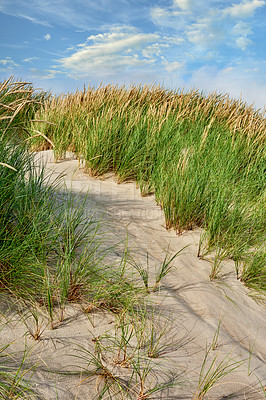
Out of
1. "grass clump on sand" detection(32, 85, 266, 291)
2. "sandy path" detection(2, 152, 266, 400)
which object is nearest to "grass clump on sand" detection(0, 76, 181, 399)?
"sandy path" detection(2, 152, 266, 400)

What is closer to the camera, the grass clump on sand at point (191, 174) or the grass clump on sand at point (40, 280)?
the grass clump on sand at point (40, 280)

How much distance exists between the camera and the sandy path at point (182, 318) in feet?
5.09

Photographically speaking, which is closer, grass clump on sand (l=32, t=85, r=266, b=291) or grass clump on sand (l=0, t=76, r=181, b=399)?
grass clump on sand (l=0, t=76, r=181, b=399)

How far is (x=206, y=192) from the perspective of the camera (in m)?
3.05

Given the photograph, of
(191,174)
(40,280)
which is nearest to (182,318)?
(40,280)

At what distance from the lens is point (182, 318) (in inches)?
78.5

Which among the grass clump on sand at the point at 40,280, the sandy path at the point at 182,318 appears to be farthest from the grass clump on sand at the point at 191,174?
the grass clump on sand at the point at 40,280

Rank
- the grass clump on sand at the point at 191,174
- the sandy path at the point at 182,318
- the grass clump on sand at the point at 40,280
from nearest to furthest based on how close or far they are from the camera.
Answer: the sandy path at the point at 182,318, the grass clump on sand at the point at 40,280, the grass clump on sand at the point at 191,174

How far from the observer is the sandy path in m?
1.55

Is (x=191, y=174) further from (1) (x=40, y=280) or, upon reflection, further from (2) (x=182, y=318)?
(1) (x=40, y=280)

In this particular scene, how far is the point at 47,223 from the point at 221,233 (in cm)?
149

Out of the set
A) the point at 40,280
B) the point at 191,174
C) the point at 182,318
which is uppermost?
the point at 191,174

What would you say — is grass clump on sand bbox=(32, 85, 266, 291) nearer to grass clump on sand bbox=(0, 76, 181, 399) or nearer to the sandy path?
the sandy path

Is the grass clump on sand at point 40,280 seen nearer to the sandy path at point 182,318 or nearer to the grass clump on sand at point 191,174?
the sandy path at point 182,318
